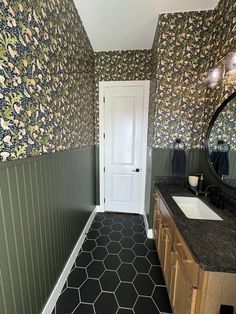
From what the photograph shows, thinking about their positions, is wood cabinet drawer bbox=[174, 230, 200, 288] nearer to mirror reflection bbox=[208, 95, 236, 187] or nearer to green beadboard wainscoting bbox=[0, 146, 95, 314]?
mirror reflection bbox=[208, 95, 236, 187]

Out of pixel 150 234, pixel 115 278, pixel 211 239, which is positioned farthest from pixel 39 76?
pixel 150 234

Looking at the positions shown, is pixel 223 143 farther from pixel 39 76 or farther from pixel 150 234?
pixel 39 76

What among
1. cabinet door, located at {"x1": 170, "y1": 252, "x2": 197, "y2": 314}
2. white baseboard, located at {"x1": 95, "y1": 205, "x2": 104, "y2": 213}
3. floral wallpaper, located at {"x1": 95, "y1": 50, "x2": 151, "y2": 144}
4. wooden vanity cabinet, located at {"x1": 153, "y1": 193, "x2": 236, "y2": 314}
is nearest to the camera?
wooden vanity cabinet, located at {"x1": 153, "y1": 193, "x2": 236, "y2": 314}

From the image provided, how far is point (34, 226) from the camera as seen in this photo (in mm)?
1174

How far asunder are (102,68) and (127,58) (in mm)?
449

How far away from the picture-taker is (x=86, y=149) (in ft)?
8.10

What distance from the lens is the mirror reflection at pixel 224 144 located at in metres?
1.56

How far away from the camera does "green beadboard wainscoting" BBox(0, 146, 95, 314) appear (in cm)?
92

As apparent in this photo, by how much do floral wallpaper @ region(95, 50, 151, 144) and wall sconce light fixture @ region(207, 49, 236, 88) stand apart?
3.84 ft

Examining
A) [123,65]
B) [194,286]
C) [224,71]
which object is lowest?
[194,286]

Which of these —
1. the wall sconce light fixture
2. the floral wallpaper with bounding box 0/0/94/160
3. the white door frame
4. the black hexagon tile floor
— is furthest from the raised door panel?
the wall sconce light fixture

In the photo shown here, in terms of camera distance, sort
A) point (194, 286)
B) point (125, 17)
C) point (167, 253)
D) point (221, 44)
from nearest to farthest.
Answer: point (194, 286), point (167, 253), point (221, 44), point (125, 17)

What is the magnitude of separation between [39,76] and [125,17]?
1535 mm

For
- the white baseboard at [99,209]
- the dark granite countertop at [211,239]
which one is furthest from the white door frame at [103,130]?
the dark granite countertop at [211,239]
